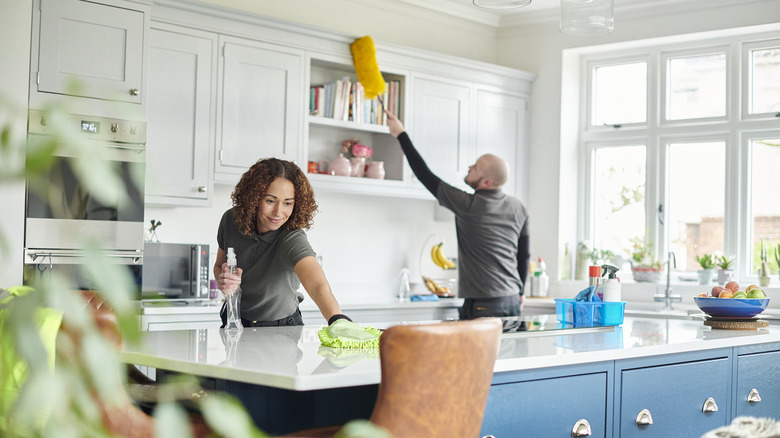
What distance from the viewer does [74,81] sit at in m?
0.40

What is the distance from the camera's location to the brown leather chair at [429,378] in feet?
5.21

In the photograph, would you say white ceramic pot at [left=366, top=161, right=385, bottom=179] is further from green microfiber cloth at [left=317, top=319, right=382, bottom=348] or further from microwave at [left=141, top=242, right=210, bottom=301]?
green microfiber cloth at [left=317, top=319, right=382, bottom=348]

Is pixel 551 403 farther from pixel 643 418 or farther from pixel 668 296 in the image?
pixel 668 296

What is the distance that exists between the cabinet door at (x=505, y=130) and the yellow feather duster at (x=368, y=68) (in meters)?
0.98

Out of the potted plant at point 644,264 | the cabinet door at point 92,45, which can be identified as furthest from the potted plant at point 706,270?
the cabinet door at point 92,45

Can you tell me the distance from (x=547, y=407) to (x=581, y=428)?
0.18 meters

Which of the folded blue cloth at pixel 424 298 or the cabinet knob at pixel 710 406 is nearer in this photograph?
the cabinet knob at pixel 710 406

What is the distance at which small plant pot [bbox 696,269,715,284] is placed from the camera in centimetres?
541

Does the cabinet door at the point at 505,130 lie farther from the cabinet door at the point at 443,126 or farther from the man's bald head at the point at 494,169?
the man's bald head at the point at 494,169

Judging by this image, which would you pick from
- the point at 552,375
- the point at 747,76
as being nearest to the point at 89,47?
the point at 552,375

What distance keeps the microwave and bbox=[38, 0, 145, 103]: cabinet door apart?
0.77 m

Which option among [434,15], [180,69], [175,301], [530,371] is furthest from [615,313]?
[434,15]

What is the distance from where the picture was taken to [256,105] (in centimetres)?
465

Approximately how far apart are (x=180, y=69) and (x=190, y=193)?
64cm
